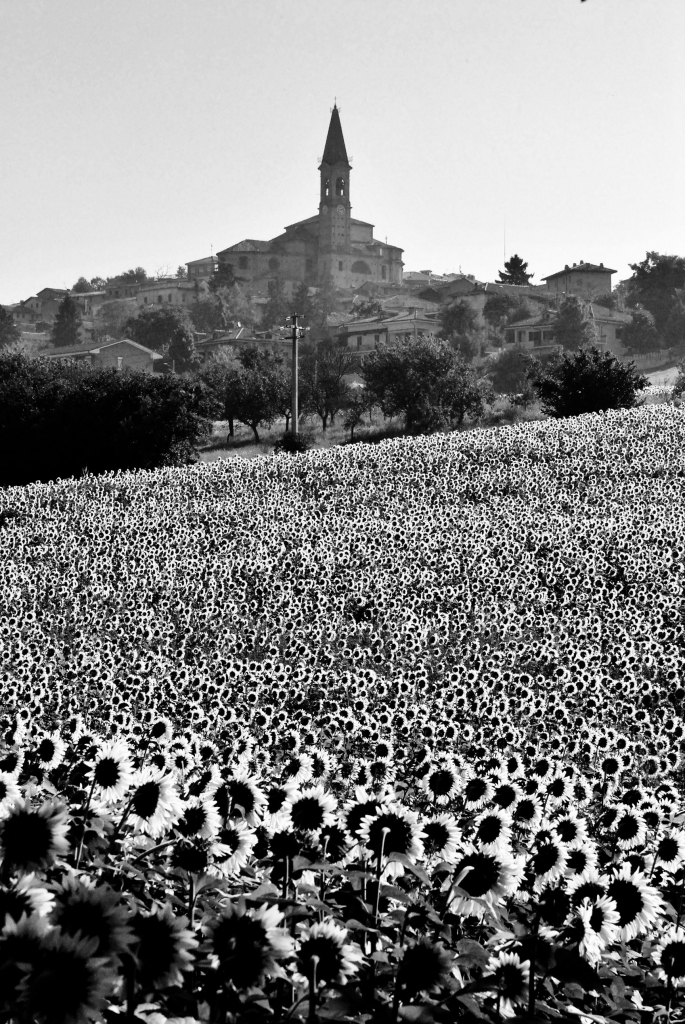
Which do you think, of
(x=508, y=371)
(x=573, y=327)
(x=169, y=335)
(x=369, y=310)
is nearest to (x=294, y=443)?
(x=508, y=371)

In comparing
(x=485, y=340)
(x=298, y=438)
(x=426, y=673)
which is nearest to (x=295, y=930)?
(x=426, y=673)

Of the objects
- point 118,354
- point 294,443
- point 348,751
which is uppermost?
point 118,354

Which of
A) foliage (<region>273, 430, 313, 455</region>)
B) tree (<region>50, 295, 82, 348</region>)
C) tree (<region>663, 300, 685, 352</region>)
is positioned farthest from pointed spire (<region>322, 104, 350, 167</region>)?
foliage (<region>273, 430, 313, 455</region>)

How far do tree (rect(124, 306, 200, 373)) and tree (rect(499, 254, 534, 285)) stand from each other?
1654 inches

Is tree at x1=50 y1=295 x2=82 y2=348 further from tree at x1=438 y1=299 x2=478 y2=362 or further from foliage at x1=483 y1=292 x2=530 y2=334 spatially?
foliage at x1=483 y1=292 x2=530 y2=334

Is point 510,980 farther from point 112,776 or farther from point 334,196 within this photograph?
point 334,196

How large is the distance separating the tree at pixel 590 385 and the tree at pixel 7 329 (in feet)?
353

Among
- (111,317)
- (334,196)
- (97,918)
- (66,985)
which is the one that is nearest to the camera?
(66,985)

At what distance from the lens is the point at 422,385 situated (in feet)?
212

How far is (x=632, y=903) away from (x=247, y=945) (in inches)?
59.7

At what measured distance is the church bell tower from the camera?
529ft

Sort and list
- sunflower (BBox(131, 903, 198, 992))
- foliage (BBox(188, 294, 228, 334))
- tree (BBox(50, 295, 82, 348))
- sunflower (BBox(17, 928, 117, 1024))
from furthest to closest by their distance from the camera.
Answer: foliage (BBox(188, 294, 228, 334))
tree (BBox(50, 295, 82, 348))
sunflower (BBox(131, 903, 198, 992))
sunflower (BBox(17, 928, 117, 1024))

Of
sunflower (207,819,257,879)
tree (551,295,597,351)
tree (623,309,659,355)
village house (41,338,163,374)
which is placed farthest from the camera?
tree (623,309,659,355)

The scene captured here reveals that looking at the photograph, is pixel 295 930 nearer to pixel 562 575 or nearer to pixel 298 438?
pixel 562 575
